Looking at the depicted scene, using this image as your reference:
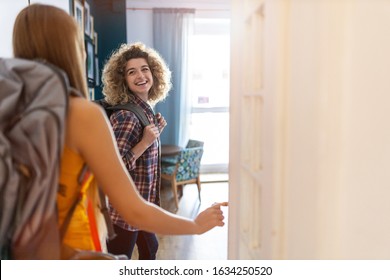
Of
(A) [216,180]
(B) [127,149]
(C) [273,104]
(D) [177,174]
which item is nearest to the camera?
(C) [273,104]

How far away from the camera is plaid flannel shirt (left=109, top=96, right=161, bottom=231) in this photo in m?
1.32

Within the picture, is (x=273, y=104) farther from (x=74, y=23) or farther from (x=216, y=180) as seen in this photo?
(x=216, y=180)

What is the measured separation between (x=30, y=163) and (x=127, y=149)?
0.77 meters

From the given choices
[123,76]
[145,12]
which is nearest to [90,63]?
[123,76]

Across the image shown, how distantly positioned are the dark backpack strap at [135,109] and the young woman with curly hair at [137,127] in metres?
0.02

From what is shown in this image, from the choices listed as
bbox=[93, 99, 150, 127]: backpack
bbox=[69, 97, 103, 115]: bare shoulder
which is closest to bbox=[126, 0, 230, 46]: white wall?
bbox=[93, 99, 150, 127]: backpack

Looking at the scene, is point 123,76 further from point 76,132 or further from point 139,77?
point 76,132

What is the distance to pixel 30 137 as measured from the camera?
21.4 inches

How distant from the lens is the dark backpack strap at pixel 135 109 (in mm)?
1381

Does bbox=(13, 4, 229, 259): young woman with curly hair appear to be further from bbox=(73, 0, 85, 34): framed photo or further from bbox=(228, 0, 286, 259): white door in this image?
bbox=(73, 0, 85, 34): framed photo

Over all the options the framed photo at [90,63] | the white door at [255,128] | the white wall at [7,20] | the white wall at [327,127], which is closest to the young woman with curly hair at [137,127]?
the white wall at [7,20]
